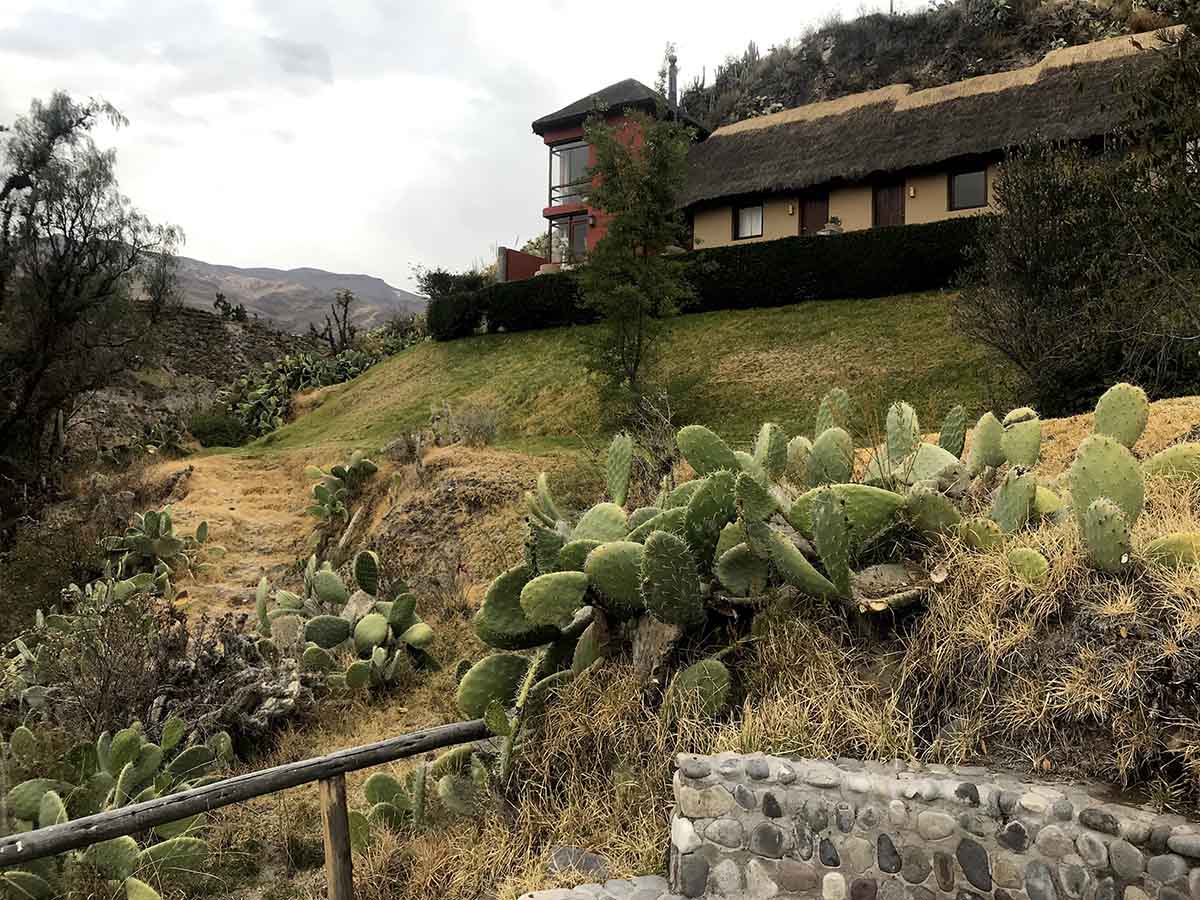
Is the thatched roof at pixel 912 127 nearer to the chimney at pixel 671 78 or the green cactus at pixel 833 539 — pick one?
the chimney at pixel 671 78

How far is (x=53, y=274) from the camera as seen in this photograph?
20672 mm

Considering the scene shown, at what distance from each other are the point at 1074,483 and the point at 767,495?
4.55 feet

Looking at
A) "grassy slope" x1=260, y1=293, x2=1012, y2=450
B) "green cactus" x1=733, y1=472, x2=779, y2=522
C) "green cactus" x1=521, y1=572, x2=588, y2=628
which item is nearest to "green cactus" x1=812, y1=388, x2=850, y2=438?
"green cactus" x1=733, y1=472, x2=779, y2=522

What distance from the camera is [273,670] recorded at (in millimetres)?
7652

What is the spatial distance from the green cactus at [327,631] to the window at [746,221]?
19657mm

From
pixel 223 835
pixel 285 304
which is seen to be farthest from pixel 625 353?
pixel 285 304

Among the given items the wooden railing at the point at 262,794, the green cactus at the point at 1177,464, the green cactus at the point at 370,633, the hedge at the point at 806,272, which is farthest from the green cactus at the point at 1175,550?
the hedge at the point at 806,272

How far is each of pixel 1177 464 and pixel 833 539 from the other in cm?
232

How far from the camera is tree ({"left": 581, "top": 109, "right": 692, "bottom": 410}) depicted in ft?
55.4

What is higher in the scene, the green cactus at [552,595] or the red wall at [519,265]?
the red wall at [519,265]

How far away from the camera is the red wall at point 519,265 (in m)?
28.6

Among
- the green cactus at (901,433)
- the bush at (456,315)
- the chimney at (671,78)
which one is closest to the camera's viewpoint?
the green cactus at (901,433)

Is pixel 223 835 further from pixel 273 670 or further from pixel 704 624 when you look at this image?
pixel 704 624

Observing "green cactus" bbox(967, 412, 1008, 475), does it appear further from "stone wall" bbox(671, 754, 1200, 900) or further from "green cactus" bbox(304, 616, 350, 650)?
"green cactus" bbox(304, 616, 350, 650)
